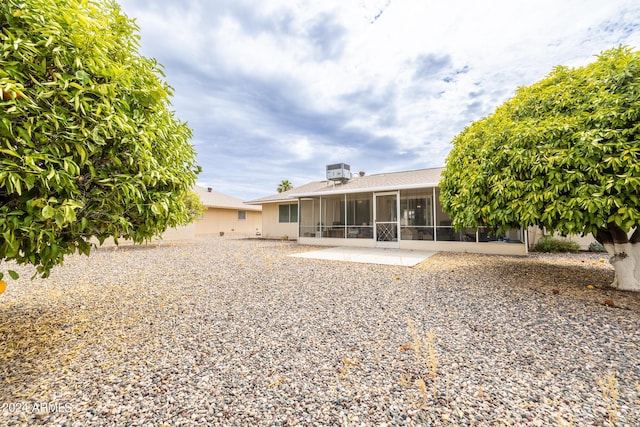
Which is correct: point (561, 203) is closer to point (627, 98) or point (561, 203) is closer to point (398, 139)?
point (627, 98)

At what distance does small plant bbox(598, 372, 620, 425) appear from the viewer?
5.85 ft

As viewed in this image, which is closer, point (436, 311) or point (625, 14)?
point (436, 311)

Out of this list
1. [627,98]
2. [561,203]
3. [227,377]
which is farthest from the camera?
[561,203]

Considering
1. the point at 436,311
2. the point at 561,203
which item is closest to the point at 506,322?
the point at 436,311

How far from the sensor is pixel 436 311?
12.6ft

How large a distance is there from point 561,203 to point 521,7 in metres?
5.16

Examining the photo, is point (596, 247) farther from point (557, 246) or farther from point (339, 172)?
point (339, 172)

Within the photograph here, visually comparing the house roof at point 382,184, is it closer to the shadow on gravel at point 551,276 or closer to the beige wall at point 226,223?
the shadow on gravel at point 551,276

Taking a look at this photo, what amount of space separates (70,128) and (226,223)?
21875 mm

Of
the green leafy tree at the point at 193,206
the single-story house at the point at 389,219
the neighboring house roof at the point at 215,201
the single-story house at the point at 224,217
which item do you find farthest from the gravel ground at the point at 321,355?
the neighboring house roof at the point at 215,201

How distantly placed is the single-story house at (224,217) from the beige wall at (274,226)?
236 centimetres

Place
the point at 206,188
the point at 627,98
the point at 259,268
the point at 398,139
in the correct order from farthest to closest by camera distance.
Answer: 1. the point at 206,188
2. the point at 398,139
3. the point at 259,268
4. the point at 627,98

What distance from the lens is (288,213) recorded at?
1739 cm

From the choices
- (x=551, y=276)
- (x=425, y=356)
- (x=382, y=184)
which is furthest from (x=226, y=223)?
(x=425, y=356)
